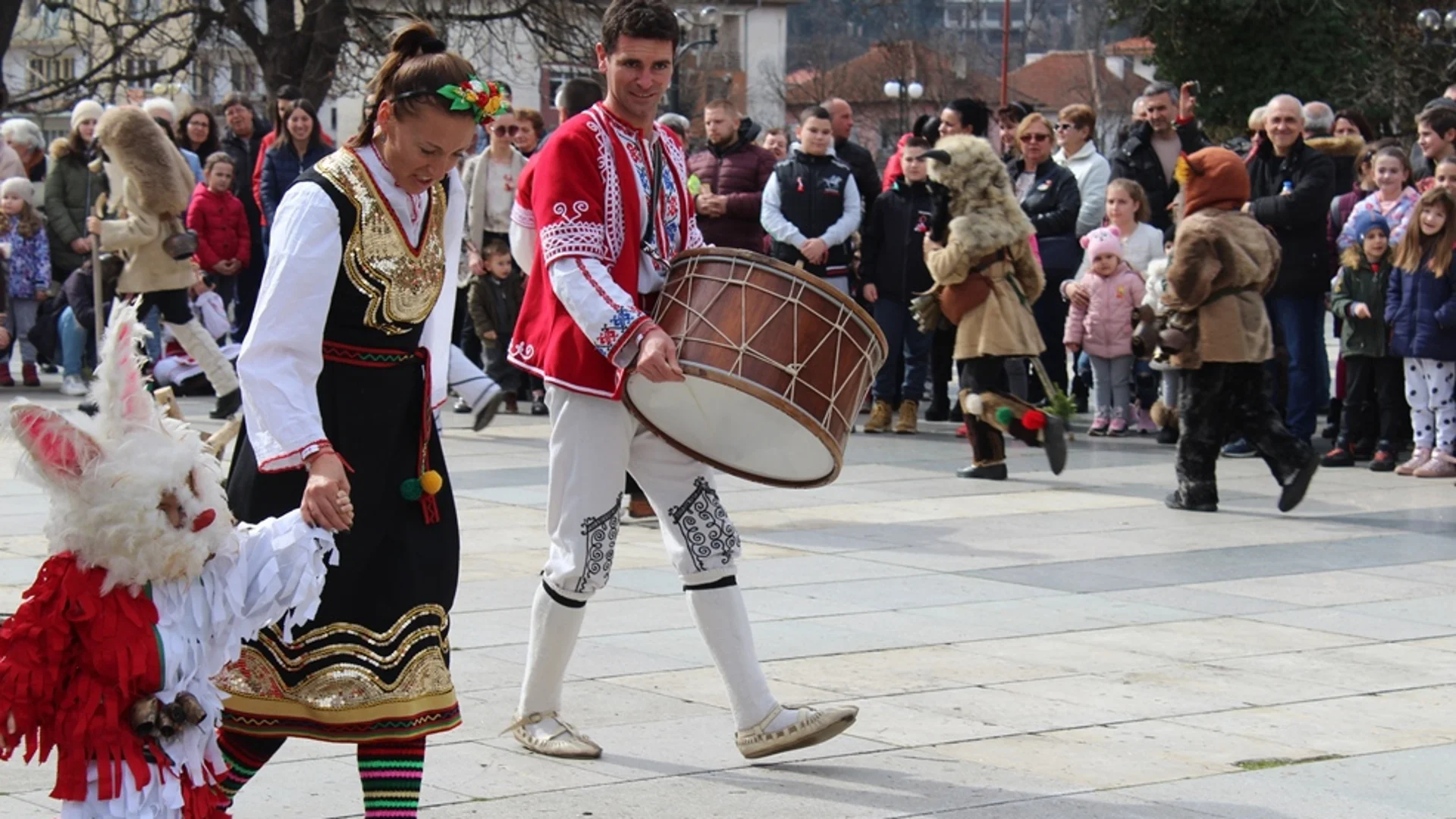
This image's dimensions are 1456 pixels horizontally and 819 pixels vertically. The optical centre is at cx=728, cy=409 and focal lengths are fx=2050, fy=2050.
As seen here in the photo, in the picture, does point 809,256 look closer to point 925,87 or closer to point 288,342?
point 288,342

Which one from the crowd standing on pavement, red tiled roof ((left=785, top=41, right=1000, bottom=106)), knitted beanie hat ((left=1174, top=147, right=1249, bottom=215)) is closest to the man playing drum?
the crowd standing on pavement

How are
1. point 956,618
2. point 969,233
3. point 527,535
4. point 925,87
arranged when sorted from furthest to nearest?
point 925,87 < point 969,233 < point 527,535 < point 956,618

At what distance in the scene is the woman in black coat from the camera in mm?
13312

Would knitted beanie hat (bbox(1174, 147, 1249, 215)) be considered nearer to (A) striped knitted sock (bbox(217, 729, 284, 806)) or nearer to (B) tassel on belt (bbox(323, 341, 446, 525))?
(B) tassel on belt (bbox(323, 341, 446, 525))

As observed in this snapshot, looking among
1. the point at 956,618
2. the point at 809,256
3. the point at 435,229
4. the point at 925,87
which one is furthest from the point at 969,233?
the point at 925,87

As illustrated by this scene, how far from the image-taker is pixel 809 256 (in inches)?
494

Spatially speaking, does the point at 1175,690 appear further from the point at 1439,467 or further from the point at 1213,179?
the point at 1439,467

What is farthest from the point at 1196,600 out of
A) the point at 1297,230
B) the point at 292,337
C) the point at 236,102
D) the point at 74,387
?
the point at 236,102

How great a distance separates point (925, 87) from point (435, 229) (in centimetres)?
6504

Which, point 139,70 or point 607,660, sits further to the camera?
point 139,70

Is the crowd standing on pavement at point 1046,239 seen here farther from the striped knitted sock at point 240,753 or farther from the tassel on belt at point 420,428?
the striped knitted sock at point 240,753

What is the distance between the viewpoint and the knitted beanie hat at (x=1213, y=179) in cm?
995

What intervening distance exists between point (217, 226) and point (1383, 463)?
27.6 feet

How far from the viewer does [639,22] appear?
5.36 m
